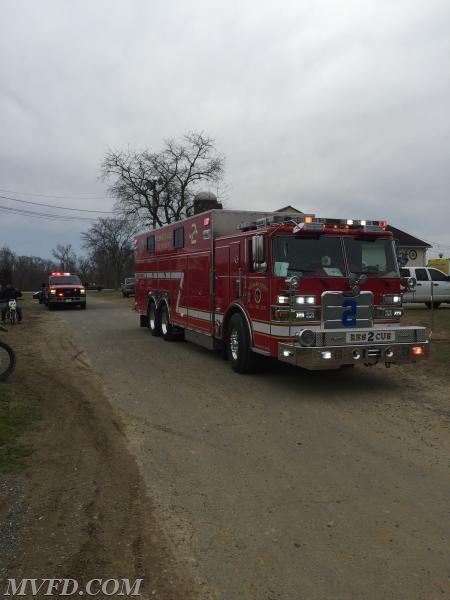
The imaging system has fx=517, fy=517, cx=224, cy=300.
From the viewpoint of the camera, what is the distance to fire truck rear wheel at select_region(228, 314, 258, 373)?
29.2 feet

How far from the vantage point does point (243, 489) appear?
4344 millimetres

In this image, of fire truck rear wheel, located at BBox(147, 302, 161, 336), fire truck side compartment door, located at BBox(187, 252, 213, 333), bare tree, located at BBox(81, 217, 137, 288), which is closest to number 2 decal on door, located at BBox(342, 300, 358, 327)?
fire truck side compartment door, located at BBox(187, 252, 213, 333)

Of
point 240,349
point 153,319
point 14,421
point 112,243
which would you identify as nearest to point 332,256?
point 240,349

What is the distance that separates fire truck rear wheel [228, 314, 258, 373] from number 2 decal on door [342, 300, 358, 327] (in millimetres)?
1774

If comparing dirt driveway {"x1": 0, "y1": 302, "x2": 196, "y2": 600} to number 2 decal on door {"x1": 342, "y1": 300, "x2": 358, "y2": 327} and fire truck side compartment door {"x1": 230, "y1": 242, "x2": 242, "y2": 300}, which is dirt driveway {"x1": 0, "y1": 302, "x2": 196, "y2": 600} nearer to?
fire truck side compartment door {"x1": 230, "y1": 242, "x2": 242, "y2": 300}

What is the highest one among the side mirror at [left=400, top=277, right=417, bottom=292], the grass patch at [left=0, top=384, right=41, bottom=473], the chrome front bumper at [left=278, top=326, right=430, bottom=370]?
the side mirror at [left=400, top=277, right=417, bottom=292]

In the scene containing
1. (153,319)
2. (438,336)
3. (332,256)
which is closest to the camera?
(332,256)

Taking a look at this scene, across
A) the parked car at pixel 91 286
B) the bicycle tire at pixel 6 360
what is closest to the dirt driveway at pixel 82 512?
the bicycle tire at pixel 6 360

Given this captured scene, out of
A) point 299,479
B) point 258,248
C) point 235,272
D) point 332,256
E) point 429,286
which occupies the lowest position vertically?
point 299,479

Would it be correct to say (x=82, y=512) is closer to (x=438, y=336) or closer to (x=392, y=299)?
(x=392, y=299)

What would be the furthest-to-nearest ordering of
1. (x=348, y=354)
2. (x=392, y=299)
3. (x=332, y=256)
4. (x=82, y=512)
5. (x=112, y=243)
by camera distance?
(x=112, y=243), (x=392, y=299), (x=332, y=256), (x=348, y=354), (x=82, y=512)

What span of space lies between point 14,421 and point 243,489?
3.19 meters

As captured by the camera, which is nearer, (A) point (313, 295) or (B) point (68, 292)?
(A) point (313, 295)

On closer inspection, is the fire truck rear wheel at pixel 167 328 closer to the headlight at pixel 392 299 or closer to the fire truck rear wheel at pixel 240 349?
the fire truck rear wheel at pixel 240 349
